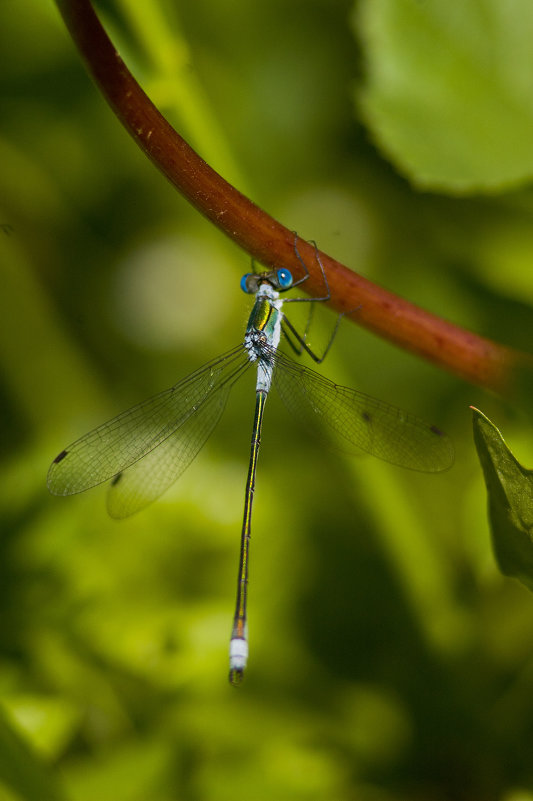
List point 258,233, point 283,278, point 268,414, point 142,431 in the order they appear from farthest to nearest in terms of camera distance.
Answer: point 268,414, point 142,431, point 283,278, point 258,233

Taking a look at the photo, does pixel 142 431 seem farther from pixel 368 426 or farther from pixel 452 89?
pixel 452 89

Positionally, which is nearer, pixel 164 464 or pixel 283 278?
pixel 283 278

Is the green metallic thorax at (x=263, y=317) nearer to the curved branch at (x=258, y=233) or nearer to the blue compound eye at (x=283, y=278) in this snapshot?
the blue compound eye at (x=283, y=278)

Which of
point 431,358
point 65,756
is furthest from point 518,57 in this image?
point 65,756

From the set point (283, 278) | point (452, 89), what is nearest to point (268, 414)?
point (283, 278)

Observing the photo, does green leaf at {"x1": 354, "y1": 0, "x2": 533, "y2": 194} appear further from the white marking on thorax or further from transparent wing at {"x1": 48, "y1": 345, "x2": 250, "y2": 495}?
transparent wing at {"x1": 48, "y1": 345, "x2": 250, "y2": 495}

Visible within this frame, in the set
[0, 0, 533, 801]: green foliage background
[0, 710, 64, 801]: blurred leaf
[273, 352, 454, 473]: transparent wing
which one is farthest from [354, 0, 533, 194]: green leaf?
[0, 710, 64, 801]: blurred leaf

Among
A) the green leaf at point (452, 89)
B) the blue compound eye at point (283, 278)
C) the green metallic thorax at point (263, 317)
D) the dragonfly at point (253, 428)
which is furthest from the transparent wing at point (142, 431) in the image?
the green leaf at point (452, 89)
